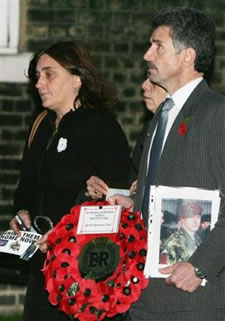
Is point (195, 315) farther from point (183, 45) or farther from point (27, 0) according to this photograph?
point (27, 0)

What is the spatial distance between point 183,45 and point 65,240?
3.52 feet

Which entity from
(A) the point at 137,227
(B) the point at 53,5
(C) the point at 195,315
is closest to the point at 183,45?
(A) the point at 137,227

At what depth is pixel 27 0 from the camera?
1011 centimetres

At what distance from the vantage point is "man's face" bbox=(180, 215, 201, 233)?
5066mm

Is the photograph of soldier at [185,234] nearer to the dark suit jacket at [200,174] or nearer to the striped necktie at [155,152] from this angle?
the dark suit jacket at [200,174]

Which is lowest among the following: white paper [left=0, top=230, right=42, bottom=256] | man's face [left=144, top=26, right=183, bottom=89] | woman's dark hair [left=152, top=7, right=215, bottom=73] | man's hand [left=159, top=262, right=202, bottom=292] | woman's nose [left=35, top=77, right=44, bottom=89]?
white paper [left=0, top=230, right=42, bottom=256]

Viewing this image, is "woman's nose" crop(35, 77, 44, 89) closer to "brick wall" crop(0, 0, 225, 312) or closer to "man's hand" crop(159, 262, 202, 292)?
"man's hand" crop(159, 262, 202, 292)

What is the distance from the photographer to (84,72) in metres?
6.61

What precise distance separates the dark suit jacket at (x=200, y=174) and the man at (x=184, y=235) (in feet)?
0.27

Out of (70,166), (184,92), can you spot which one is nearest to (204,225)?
(184,92)

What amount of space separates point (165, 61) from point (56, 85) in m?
1.35

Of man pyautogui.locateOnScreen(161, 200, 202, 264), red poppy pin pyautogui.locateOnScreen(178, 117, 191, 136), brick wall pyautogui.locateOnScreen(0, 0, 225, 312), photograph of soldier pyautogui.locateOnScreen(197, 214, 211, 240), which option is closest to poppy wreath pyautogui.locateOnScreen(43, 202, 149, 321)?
man pyautogui.locateOnScreen(161, 200, 202, 264)

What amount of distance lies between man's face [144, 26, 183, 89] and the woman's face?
4.19ft

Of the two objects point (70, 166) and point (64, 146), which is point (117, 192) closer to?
point (70, 166)
